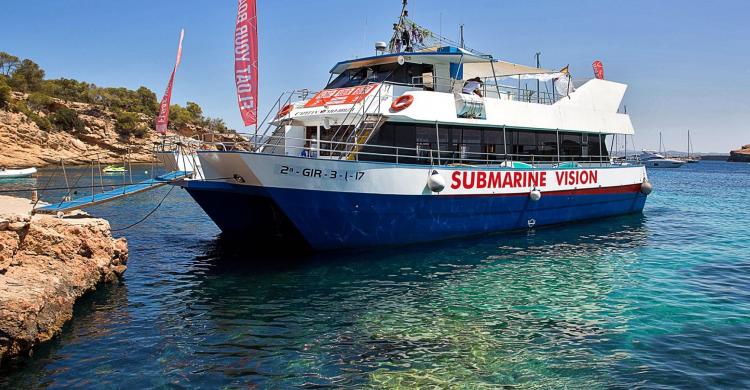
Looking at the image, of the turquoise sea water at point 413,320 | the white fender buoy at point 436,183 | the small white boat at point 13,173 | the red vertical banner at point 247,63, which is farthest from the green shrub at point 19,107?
the white fender buoy at point 436,183

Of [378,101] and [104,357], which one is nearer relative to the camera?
[104,357]

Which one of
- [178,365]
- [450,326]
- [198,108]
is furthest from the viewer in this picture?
[198,108]

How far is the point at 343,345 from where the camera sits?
325 inches

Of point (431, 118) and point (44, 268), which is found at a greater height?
point (431, 118)

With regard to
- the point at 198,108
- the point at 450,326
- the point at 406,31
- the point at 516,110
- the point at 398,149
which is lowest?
the point at 450,326

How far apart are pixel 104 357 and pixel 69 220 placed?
170 inches

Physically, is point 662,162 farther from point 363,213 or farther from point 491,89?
point 363,213

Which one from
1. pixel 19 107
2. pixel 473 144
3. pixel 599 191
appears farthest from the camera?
pixel 19 107

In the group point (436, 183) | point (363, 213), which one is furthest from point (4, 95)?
point (436, 183)

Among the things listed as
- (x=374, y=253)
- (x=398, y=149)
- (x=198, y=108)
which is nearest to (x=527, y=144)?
(x=398, y=149)

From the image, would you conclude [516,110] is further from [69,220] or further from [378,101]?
[69,220]

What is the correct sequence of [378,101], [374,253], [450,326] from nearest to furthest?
1. [450,326]
2. [374,253]
3. [378,101]

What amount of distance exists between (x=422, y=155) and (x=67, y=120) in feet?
198

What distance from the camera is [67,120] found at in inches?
2472
